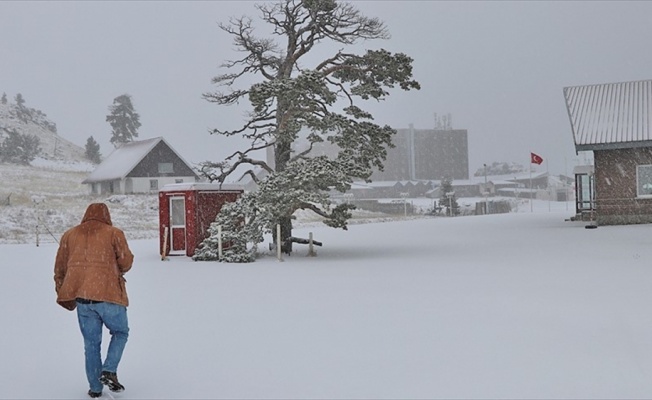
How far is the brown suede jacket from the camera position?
253 inches

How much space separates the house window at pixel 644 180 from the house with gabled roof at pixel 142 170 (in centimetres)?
3838

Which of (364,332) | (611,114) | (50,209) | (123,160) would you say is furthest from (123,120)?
(364,332)

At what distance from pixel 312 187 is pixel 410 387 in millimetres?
14350

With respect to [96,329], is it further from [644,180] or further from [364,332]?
A: [644,180]

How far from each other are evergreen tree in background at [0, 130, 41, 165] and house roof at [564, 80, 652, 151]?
64268mm

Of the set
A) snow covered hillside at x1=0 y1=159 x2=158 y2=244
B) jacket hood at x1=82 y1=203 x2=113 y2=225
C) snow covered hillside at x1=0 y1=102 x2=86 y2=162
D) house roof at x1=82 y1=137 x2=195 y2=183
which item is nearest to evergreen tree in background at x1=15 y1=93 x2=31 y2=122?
snow covered hillside at x1=0 y1=102 x2=86 y2=162

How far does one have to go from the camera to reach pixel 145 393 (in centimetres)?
668

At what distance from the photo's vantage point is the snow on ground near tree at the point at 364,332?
6789mm

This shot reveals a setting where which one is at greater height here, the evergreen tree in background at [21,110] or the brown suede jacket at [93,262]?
the evergreen tree in background at [21,110]

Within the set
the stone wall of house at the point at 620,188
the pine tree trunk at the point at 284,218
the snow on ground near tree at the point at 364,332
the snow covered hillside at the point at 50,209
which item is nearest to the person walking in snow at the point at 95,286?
the snow on ground near tree at the point at 364,332

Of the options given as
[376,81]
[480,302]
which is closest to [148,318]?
[480,302]

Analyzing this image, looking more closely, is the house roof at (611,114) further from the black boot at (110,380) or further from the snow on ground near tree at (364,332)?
the black boot at (110,380)

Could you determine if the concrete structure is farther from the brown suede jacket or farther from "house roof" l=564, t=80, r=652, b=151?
the brown suede jacket

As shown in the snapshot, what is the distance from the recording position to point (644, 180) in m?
30.0
